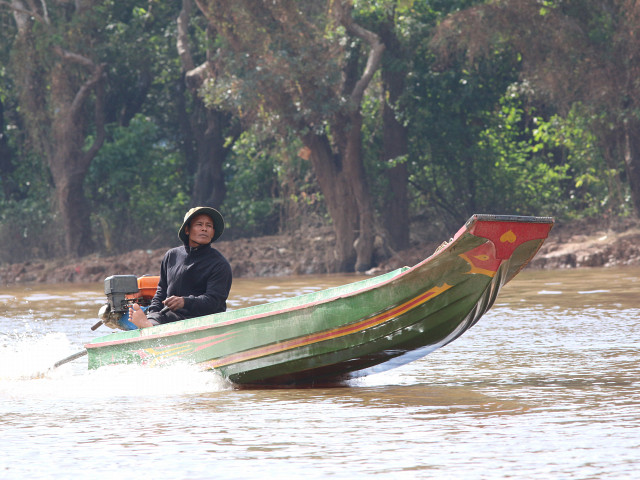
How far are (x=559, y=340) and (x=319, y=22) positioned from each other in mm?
14198

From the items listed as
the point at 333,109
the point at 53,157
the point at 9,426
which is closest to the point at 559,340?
the point at 9,426

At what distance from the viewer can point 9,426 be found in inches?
267

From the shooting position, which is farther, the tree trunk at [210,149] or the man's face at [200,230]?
the tree trunk at [210,149]

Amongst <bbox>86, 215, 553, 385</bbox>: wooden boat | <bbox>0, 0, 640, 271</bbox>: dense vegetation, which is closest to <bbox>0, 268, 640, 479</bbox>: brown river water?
<bbox>86, 215, 553, 385</bbox>: wooden boat

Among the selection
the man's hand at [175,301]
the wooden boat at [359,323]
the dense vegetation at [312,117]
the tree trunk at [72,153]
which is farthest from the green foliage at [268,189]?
the wooden boat at [359,323]

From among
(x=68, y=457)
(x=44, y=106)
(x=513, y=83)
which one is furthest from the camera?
(x=44, y=106)

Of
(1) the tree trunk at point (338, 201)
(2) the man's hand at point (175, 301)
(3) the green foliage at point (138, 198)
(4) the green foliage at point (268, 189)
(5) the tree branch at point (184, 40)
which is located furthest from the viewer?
(3) the green foliage at point (138, 198)

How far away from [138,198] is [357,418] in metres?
24.3

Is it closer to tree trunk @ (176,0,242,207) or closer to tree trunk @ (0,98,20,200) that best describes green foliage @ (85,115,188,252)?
tree trunk @ (176,0,242,207)

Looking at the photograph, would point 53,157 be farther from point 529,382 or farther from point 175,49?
point 529,382

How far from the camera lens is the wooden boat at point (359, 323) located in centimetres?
730

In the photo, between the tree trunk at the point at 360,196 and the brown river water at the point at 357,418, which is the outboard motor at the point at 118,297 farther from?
the tree trunk at the point at 360,196

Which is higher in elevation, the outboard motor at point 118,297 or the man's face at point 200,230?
the man's face at point 200,230

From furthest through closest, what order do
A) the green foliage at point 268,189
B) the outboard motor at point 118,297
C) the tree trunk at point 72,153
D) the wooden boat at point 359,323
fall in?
the tree trunk at point 72,153
the green foliage at point 268,189
the outboard motor at point 118,297
the wooden boat at point 359,323
